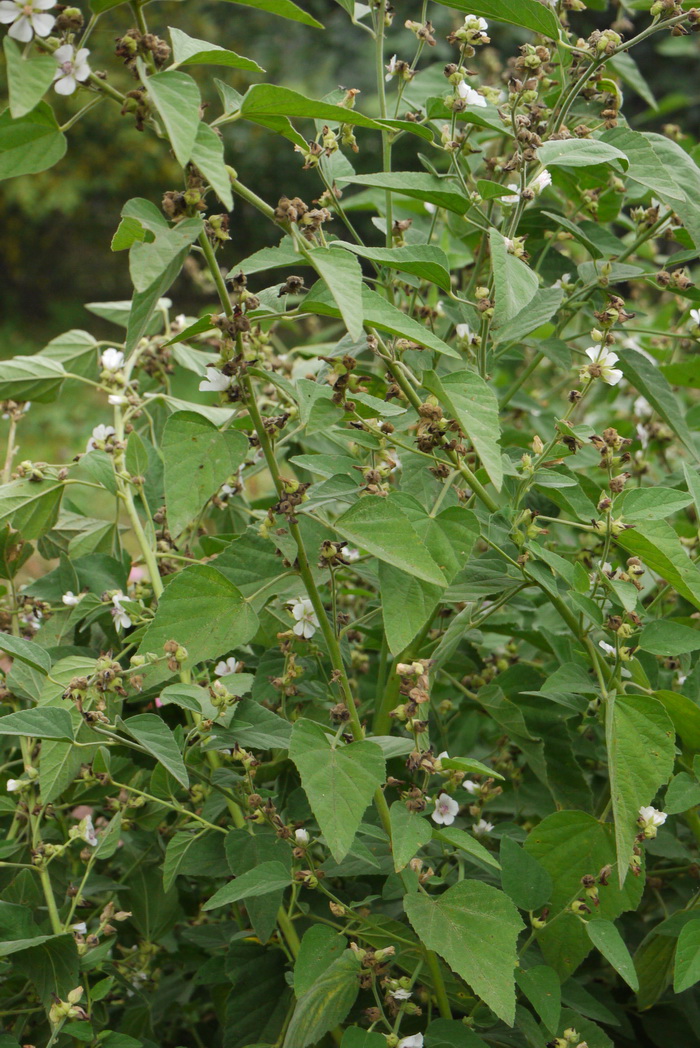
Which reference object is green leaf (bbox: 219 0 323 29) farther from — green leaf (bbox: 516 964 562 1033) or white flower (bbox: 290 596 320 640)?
green leaf (bbox: 516 964 562 1033)

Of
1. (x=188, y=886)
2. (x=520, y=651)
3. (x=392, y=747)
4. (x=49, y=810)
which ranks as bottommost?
(x=188, y=886)

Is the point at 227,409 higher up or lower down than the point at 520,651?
higher up

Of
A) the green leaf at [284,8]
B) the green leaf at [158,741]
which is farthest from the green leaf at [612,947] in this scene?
the green leaf at [284,8]

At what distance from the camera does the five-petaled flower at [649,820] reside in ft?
2.84

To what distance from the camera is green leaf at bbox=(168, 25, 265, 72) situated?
0.70 metres

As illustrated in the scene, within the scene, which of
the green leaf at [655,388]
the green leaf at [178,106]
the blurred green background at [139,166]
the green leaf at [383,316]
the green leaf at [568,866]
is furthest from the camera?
the blurred green background at [139,166]

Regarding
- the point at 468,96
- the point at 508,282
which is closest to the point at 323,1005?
the point at 508,282

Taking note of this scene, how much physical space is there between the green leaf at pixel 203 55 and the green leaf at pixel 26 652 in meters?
0.49

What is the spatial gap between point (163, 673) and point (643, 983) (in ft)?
1.99

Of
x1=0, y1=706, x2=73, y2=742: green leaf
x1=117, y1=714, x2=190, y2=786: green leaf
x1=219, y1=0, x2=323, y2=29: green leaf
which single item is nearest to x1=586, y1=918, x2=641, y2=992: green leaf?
x1=117, y1=714, x2=190, y2=786: green leaf

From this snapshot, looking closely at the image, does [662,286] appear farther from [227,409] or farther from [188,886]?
[188,886]

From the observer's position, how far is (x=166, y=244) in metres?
0.70

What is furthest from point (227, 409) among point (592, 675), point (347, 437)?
point (592, 675)

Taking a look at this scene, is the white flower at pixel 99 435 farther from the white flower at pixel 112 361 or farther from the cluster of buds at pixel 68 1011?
the cluster of buds at pixel 68 1011
